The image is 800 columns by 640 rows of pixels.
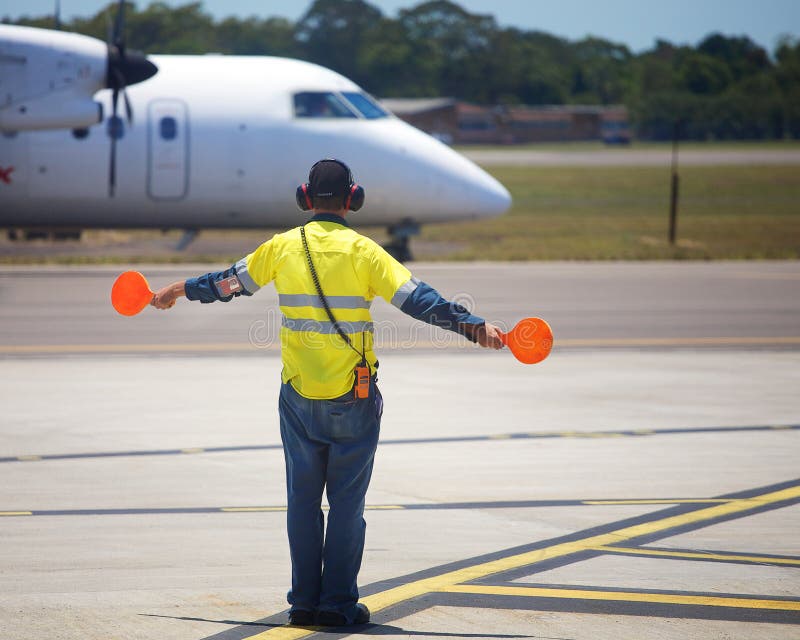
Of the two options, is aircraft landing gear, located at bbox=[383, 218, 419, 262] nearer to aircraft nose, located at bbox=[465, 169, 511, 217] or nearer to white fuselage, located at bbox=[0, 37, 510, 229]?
white fuselage, located at bbox=[0, 37, 510, 229]

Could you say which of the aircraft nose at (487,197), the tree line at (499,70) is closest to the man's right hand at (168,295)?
the aircraft nose at (487,197)

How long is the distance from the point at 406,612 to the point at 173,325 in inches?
476

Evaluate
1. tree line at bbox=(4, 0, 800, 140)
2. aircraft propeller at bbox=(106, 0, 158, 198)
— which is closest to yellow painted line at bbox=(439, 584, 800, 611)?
aircraft propeller at bbox=(106, 0, 158, 198)

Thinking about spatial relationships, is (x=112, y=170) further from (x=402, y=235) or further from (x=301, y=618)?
(x=301, y=618)

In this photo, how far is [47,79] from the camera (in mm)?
21141

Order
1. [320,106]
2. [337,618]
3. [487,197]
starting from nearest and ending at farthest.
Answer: [337,618]
[320,106]
[487,197]

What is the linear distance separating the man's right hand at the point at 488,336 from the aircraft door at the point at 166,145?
1806 centimetres

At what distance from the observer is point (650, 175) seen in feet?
248

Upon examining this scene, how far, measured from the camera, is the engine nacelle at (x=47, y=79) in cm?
2100

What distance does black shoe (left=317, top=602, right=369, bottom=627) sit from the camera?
5855 millimetres

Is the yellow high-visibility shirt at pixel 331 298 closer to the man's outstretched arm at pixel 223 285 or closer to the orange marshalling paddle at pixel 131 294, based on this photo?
the man's outstretched arm at pixel 223 285

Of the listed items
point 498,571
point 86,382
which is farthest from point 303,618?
point 86,382

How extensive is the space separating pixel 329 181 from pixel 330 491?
4.83ft

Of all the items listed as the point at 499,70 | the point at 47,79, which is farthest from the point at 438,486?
the point at 499,70
